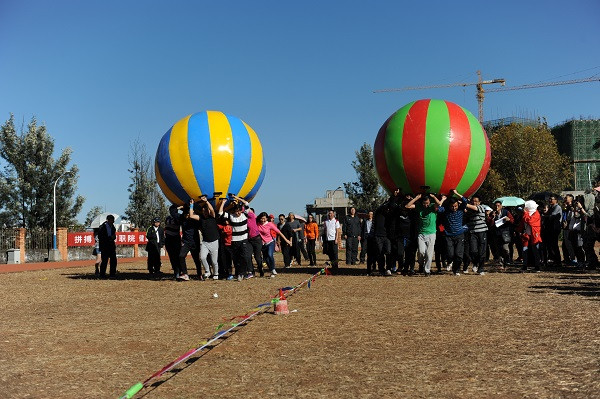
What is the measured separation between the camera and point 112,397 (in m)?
4.54

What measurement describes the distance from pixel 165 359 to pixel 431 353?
2433 millimetres

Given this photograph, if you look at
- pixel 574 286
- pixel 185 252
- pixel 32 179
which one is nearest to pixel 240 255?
pixel 185 252

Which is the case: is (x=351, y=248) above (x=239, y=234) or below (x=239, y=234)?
below

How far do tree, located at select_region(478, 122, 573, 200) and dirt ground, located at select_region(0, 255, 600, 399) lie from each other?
41.3 m

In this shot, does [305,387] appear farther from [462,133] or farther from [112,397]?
[462,133]

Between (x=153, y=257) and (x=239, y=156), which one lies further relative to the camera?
(x=153, y=257)

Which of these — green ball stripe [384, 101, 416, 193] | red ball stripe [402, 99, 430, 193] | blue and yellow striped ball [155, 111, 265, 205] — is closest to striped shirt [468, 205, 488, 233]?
green ball stripe [384, 101, 416, 193]

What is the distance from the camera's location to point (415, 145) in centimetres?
1266

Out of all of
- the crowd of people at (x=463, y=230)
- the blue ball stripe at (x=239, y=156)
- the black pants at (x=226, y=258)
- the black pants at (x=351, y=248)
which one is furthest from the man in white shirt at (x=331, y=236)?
the blue ball stripe at (x=239, y=156)

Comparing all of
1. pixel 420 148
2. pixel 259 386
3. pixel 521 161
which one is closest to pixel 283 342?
pixel 259 386

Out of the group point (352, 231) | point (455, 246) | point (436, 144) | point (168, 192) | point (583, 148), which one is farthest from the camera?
point (583, 148)

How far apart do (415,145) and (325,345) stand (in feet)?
23.5

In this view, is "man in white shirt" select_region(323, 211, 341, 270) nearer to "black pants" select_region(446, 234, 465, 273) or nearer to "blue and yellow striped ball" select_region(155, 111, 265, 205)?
"black pants" select_region(446, 234, 465, 273)

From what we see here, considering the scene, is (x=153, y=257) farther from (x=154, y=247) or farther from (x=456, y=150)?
(x=456, y=150)
